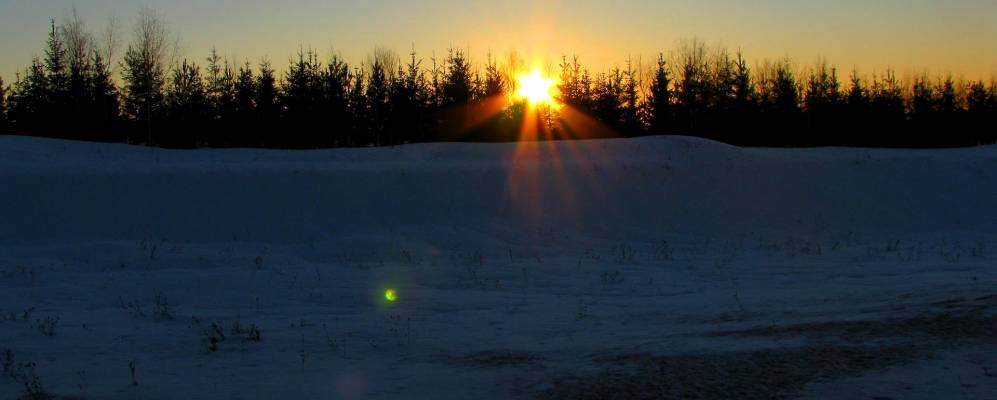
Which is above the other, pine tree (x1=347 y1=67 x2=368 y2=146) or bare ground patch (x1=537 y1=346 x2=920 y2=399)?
pine tree (x1=347 y1=67 x2=368 y2=146)

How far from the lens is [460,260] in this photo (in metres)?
15.5

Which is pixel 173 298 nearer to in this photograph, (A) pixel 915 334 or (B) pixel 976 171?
(A) pixel 915 334

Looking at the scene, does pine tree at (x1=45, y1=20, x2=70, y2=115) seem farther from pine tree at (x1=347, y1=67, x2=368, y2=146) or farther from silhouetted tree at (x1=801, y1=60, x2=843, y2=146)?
silhouetted tree at (x1=801, y1=60, x2=843, y2=146)

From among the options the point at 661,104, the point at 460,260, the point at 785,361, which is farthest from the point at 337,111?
the point at 785,361

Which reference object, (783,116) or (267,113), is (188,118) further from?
(783,116)

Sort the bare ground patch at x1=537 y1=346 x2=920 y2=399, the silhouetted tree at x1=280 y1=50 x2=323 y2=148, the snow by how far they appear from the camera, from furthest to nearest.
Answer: the silhouetted tree at x1=280 y1=50 x2=323 y2=148, the snow, the bare ground patch at x1=537 y1=346 x2=920 y2=399

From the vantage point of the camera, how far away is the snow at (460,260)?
6949mm

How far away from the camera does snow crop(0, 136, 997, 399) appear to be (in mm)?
6949

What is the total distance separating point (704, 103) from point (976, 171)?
25.8 meters

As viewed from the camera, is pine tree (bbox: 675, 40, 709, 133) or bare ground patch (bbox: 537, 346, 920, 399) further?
pine tree (bbox: 675, 40, 709, 133)

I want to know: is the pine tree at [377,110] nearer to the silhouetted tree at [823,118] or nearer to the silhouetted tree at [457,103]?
the silhouetted tree at [457,103]

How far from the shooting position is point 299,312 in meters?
9.88

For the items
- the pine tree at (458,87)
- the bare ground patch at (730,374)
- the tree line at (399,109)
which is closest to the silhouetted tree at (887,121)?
the tree line at (399,109)

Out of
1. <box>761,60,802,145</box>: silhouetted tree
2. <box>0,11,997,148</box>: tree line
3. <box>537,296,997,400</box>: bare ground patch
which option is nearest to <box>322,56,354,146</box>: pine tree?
<box>0,11,997,148</box>: tree line
